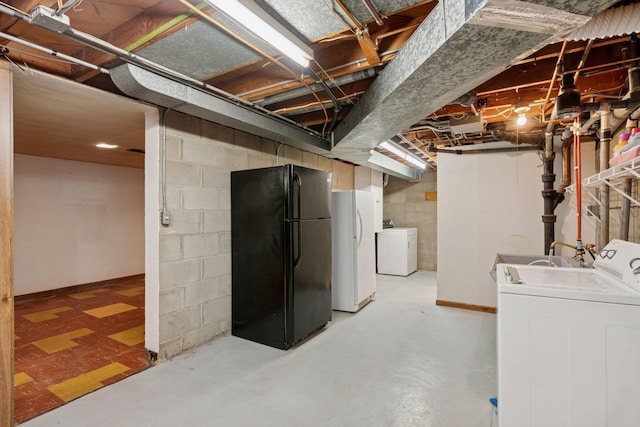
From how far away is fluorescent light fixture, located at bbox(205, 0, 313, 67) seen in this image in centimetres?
147

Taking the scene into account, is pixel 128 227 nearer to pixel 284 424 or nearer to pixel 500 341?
pixel 284 424

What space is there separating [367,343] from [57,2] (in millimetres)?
3369

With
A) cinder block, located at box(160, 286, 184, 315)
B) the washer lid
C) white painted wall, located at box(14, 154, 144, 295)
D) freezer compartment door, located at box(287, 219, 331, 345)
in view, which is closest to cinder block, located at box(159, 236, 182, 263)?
→ cinder block, located at box(160, 286, 184, 315)

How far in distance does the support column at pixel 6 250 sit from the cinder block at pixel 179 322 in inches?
39.2

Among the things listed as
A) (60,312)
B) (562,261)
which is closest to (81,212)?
(60,312)

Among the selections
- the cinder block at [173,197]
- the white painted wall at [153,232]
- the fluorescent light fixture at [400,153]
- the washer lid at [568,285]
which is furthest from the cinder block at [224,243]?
the washer lid at [568,285]

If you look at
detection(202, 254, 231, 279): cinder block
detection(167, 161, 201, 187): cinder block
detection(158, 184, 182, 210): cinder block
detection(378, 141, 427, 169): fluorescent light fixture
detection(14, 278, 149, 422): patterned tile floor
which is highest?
detection(378, 141, 427, 169): fluorescent light fixture

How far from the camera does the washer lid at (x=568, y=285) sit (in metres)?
1.33

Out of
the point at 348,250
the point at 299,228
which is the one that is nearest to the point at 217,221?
the point at 299,228

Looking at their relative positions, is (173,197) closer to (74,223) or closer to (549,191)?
→ (74,223)

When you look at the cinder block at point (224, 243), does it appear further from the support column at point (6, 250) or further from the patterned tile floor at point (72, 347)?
the support column at point (6, 250)

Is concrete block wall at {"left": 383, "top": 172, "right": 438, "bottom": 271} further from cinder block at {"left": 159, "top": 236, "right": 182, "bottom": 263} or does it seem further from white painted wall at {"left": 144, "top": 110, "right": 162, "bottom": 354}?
white painted wall at {"left": 144, "top": 110, "right": 162, "bottom": 354}

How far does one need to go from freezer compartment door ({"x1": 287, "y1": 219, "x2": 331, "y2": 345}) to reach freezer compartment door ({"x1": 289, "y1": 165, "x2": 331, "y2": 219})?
10 cm

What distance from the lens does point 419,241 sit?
7.22m
